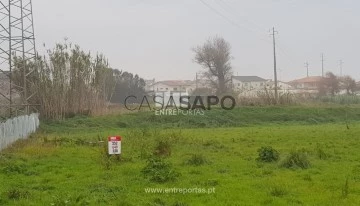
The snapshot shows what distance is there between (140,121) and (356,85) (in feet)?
202

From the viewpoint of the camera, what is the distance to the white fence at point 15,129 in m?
15.6

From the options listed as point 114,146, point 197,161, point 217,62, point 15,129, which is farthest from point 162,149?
point 217,62

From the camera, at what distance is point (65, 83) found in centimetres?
3006

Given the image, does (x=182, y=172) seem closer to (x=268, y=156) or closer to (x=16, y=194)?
(x=268, y=156)

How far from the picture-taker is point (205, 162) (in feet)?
41.3

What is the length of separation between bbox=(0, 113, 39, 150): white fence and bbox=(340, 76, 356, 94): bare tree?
68.2 m

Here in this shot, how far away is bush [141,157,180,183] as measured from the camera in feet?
33.0

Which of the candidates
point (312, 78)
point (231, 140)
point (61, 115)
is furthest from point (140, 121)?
point (312, 78)

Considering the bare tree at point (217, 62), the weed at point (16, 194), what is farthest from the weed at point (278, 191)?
the bare tree at point (217, 62)

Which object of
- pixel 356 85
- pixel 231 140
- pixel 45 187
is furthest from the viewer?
pixel 356 85

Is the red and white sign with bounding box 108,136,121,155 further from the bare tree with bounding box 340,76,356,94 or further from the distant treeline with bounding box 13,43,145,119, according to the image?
the bare tree with bounding box 340,76,356,94

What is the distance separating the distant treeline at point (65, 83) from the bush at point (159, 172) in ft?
62.8

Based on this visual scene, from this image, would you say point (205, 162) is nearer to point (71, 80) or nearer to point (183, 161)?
point (183, 161)

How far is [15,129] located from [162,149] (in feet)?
22.3
